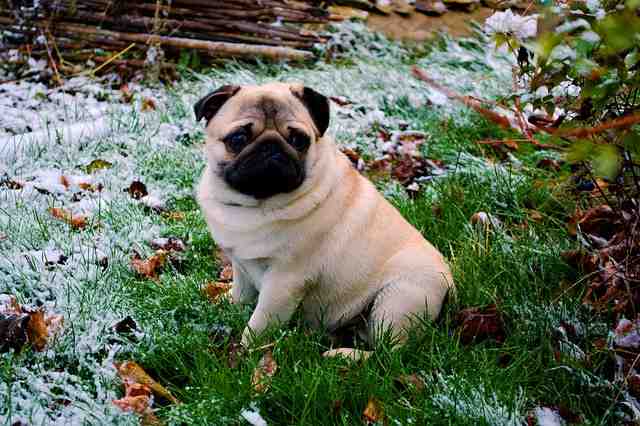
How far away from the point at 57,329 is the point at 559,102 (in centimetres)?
212

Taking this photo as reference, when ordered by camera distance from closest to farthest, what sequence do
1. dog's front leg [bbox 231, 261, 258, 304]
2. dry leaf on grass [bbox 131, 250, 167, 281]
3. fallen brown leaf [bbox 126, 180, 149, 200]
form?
dog's front leg [bbox 231, 261, 258, 304], dry leaf on grass [bbox 131, 250, 167, 281], fallen brown leaf [bbox 126, 180, 149, 200]

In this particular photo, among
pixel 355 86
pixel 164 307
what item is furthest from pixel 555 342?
pixel 355 86

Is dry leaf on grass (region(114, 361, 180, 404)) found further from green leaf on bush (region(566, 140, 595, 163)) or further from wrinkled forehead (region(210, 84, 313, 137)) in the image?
green leaf on bush (region(566, 140, 595, 163))

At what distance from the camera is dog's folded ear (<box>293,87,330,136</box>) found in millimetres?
2902

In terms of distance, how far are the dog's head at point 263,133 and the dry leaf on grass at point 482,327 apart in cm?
92

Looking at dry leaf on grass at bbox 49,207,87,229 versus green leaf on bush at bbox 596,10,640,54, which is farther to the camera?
dry leaf on grass at bbox 49,207,87,229

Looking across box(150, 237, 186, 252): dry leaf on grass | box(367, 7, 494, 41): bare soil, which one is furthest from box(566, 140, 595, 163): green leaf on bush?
box(367, 7, 494, 41): bare soil

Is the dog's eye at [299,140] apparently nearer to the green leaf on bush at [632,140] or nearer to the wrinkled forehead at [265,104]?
the wrinkled forehead at [265,104]

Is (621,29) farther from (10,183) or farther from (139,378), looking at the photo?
(10,183)

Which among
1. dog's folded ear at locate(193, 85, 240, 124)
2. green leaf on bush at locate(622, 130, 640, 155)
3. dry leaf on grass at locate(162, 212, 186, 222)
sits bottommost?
dry leaf on grass at locate(162, 212, 186, 222)

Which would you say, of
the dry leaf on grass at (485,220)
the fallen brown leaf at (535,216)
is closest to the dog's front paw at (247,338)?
the dry leaf on grass at (485,220)

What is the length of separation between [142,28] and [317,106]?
4217 millimetres

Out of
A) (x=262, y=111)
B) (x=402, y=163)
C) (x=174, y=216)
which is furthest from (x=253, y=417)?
(x=402, y=163)

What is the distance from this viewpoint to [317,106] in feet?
9.53
